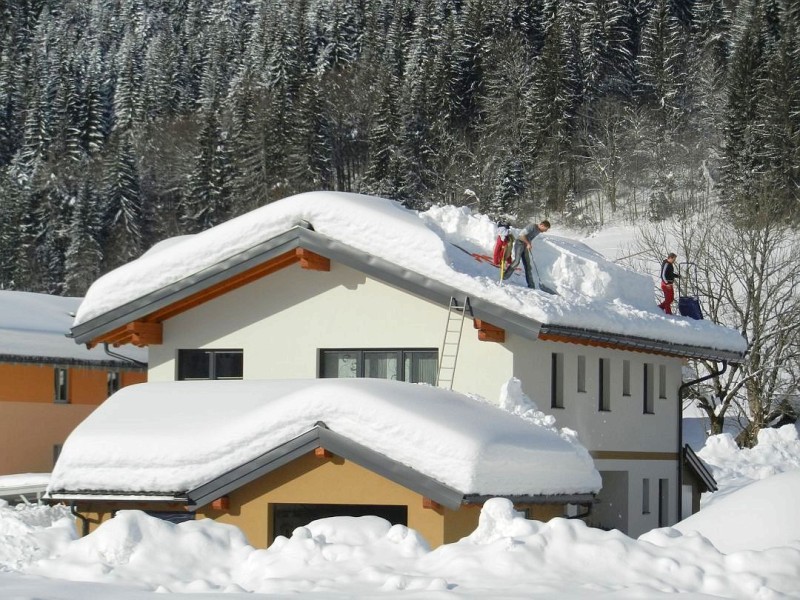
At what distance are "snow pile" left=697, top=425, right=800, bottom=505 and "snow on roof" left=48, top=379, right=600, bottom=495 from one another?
59.5 ft

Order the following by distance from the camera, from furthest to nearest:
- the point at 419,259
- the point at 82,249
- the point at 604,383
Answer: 1. the point at 82,249
2. the point at 604,383
3. the point at 419,259

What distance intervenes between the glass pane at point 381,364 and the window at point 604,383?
12.6 ft

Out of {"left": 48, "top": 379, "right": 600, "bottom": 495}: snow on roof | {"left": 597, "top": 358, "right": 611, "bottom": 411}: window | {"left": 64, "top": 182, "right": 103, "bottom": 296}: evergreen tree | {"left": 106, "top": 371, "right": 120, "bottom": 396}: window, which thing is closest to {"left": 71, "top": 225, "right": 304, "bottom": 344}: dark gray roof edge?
{"left": 48, "top": 379, "right": 600, "bottom": 495}: snow on roof

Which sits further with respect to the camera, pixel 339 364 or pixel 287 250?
pixel 339 364

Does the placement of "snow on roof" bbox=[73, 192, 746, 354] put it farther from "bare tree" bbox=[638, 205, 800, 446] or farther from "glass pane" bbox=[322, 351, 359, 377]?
"bare tree" bbox=[638, 205, 800, 446]

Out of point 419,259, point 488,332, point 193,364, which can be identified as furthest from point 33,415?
point 488,332

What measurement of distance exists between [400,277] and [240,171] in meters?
82.7

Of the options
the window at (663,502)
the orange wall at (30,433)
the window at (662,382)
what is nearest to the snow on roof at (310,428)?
the window at (663,502)

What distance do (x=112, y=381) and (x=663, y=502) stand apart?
17.6 meters

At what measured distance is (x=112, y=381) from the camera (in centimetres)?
3741

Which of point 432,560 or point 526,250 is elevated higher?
point 526,250

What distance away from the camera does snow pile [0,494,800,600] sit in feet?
31.8

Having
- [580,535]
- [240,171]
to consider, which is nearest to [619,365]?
[580,535]

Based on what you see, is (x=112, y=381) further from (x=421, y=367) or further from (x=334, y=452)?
(x=334, y=452)
